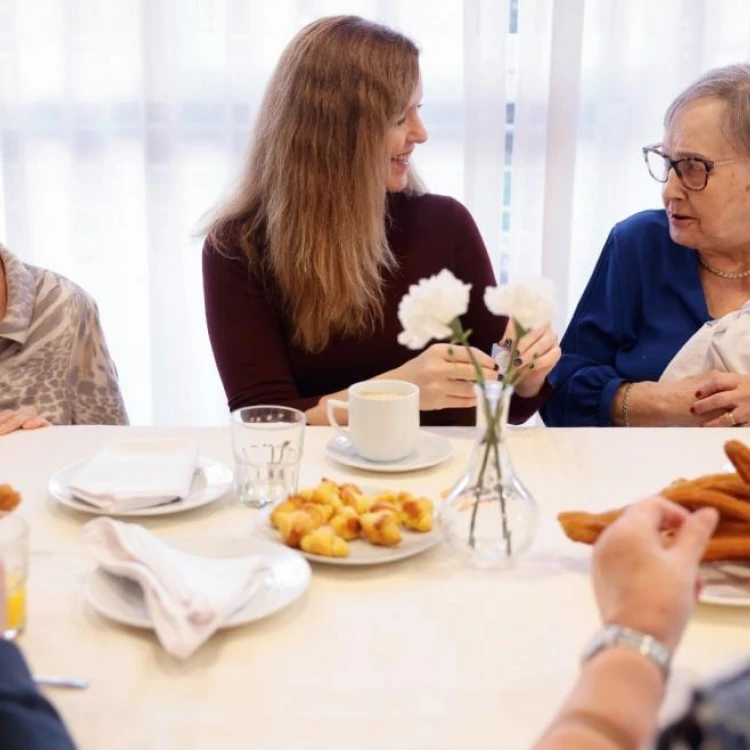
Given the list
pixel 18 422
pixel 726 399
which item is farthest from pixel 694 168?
pixel 18 422

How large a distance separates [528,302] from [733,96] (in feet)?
3.56

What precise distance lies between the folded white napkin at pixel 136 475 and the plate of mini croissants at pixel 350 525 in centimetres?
14

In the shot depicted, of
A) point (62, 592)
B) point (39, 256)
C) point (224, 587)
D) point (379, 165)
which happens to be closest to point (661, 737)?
point (224, 587)

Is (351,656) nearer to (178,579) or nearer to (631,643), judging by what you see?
(178,579)

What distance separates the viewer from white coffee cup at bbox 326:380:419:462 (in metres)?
1.34

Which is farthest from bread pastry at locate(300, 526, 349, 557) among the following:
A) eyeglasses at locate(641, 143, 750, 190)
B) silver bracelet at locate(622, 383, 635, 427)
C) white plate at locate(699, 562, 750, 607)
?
eyeglasses at locate(641, 143, 750, 190)

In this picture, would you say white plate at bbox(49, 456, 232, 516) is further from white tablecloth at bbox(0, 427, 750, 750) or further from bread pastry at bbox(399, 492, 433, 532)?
bread pastry at bbox(399, 492, 433, 532)

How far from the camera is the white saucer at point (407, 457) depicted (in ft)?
4.40

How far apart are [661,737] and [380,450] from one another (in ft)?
3.10

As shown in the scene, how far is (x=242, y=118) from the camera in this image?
276 centimetres

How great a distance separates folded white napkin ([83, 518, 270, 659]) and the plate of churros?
33 centimetres

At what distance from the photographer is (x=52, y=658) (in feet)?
2.91

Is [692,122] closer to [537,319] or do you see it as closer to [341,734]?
[537,319]

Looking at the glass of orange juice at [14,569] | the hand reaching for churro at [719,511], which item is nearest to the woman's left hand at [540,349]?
the hand reaching for churro at [719,511]
